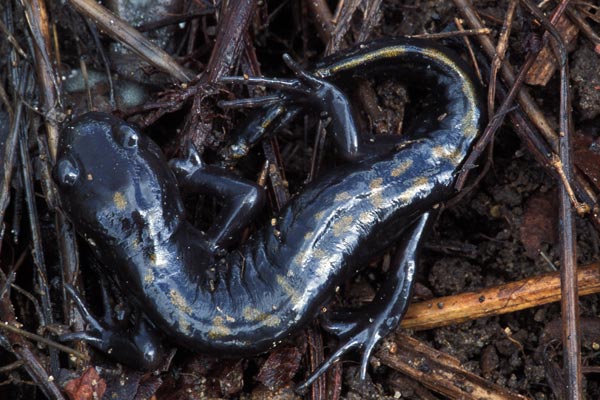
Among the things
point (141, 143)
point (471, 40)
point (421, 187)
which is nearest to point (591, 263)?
point (421, 187)

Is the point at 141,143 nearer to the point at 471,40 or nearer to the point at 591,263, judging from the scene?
the point at 471,40

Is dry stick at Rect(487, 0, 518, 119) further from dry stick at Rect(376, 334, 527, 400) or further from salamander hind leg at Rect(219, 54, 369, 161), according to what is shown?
dry stick at Rect(376, 334, 527, 400)

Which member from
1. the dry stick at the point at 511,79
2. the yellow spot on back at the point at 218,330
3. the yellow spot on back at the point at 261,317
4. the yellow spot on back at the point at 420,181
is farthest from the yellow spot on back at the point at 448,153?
the yellow spot on back at the point at 218,330

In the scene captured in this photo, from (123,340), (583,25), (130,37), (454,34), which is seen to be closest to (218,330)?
(123,340)

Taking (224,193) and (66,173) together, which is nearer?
(66,173)

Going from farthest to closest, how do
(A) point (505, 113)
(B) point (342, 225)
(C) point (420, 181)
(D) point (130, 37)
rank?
(D) point (130, 37) → (A) point (505, 113) → (C) point (420, 181) → (B) point (342, 225)

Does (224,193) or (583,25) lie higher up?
(583,25)

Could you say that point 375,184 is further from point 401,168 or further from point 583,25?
point 583,25
